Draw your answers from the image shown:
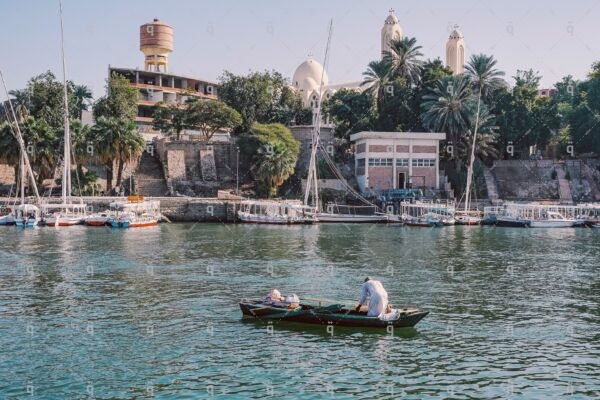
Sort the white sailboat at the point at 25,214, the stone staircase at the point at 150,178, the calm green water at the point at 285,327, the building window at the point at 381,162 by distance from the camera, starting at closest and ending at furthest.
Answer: the calm green water at the point at 285,327, the white sailboat at the point at 25,214, the stone staircase at the point at 150,178, the building window at the point at 381,162

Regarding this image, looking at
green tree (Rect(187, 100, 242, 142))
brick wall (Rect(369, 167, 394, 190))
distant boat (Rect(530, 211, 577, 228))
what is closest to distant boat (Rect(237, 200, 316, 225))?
brick wall (Rect(369, 167, 394, 190))

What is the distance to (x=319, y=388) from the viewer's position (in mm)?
24141

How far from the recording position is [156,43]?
133625 mm

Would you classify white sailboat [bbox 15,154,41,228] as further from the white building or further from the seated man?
the seated man

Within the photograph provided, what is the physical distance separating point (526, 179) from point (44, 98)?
6676 cm

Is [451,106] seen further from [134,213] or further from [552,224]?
[134,213]

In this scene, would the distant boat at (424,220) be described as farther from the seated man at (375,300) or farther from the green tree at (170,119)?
the seated man at (375,300)

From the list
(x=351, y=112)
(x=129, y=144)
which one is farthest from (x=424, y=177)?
(x=129, y=144)

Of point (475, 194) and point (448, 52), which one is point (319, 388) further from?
point (448, 52)

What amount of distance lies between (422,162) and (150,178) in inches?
1418

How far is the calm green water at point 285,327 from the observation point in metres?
24.6

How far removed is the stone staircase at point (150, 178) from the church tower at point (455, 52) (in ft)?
173

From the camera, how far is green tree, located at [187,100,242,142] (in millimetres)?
105750

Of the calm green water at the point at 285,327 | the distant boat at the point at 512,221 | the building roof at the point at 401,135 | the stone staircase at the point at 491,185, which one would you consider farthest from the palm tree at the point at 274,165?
the calm green water at the point at 285,327
